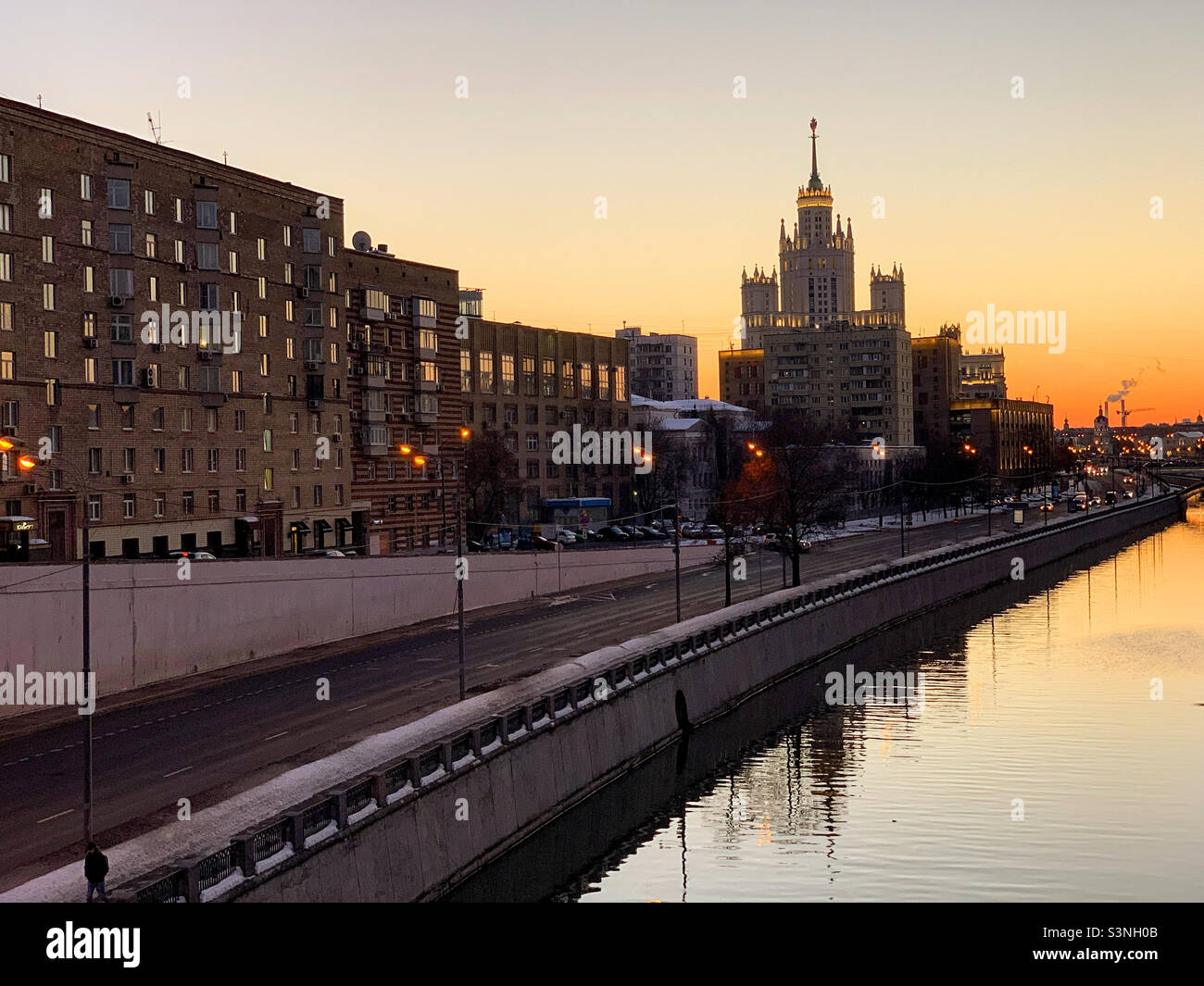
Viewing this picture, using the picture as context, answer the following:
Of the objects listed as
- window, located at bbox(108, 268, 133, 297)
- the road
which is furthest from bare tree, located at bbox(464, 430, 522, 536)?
window, located at bbox(108, 268, 133, 297)

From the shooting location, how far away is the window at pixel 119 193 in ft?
202

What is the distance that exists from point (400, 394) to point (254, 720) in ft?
183

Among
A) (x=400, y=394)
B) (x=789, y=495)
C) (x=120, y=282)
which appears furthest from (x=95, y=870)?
(x=400, y=394)

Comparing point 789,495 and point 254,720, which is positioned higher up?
point 789,495

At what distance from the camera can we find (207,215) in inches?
2677

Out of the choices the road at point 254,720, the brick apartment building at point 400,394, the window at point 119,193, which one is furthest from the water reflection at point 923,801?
the brick apartment building at point 400,394

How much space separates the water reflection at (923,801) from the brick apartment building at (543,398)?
5741cm

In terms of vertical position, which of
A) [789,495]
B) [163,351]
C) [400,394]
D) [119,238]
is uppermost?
[119,238]

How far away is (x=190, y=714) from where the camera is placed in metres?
39.5

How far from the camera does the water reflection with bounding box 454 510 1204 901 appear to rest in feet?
96.8

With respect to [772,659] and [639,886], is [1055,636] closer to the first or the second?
[772,659]

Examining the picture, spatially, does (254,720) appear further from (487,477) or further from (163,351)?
(487,477)
